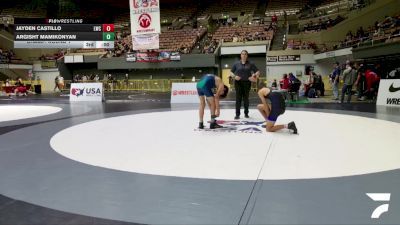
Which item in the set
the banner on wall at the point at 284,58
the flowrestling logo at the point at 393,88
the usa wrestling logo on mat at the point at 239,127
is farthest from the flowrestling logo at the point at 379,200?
the banner on wall at the point at 284,58

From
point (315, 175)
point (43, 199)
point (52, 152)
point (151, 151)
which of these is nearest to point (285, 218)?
point (315, 175)

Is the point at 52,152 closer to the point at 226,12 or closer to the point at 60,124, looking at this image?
the point at 60,124

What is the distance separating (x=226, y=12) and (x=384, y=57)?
26941 mm

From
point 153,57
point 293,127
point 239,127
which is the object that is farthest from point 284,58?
point 293,127

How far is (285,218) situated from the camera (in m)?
2.55

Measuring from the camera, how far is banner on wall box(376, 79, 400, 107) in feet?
36.6

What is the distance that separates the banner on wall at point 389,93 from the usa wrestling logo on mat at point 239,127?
589 centimetres

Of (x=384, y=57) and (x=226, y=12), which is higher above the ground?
(x=226, y=12)

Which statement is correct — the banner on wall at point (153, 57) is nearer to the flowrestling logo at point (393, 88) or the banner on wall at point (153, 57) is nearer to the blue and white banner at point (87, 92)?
the blue and white banner at point (87, 92)

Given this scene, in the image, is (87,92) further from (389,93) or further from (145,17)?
(389,93)

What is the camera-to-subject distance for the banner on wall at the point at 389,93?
11148 mm
